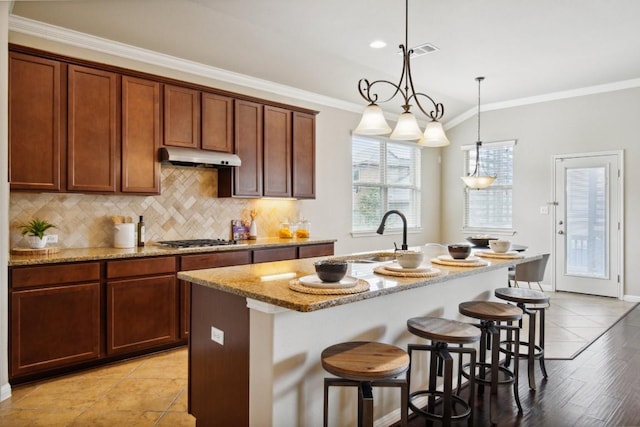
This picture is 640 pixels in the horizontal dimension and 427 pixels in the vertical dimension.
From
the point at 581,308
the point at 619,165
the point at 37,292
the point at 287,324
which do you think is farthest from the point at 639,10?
the point at 37,292

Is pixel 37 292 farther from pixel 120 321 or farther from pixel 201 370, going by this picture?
pixel 201 370

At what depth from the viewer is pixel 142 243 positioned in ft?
13.1

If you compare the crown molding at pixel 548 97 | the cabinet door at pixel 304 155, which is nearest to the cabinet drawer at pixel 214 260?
the cabinet door at pixel 304 155

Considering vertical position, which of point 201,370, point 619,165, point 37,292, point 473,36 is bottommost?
point 201,370

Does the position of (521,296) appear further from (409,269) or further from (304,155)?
(304,155)

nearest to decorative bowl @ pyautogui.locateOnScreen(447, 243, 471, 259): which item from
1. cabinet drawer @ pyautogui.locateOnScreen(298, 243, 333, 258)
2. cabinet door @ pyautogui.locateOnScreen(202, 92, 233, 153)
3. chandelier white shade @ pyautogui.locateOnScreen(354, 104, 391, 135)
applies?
chandelier white shade @ pyautogui.locateOnScreen(354, 104, 391, 135)

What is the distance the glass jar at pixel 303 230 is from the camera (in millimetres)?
5258

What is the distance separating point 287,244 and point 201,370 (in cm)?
231

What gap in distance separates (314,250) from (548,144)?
417cm

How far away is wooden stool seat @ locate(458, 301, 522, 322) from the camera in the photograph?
2682 millimetres

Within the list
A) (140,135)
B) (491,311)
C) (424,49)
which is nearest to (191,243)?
(140,135)

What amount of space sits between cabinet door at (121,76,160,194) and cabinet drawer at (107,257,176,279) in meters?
0.69

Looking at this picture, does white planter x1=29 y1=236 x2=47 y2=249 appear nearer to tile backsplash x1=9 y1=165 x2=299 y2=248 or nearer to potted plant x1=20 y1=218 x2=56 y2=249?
potted plant x1=20 y1=218 x2=56 y2=249

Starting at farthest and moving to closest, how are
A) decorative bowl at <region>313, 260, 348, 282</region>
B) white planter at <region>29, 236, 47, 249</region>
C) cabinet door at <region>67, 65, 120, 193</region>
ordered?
1. cabinet door at <region>67, 65, 120, 193</region>
2. white planter at <region>29, 236, 47, 249</region>
3. decorative bowl at <region>313, 260, 348, 282</region>
